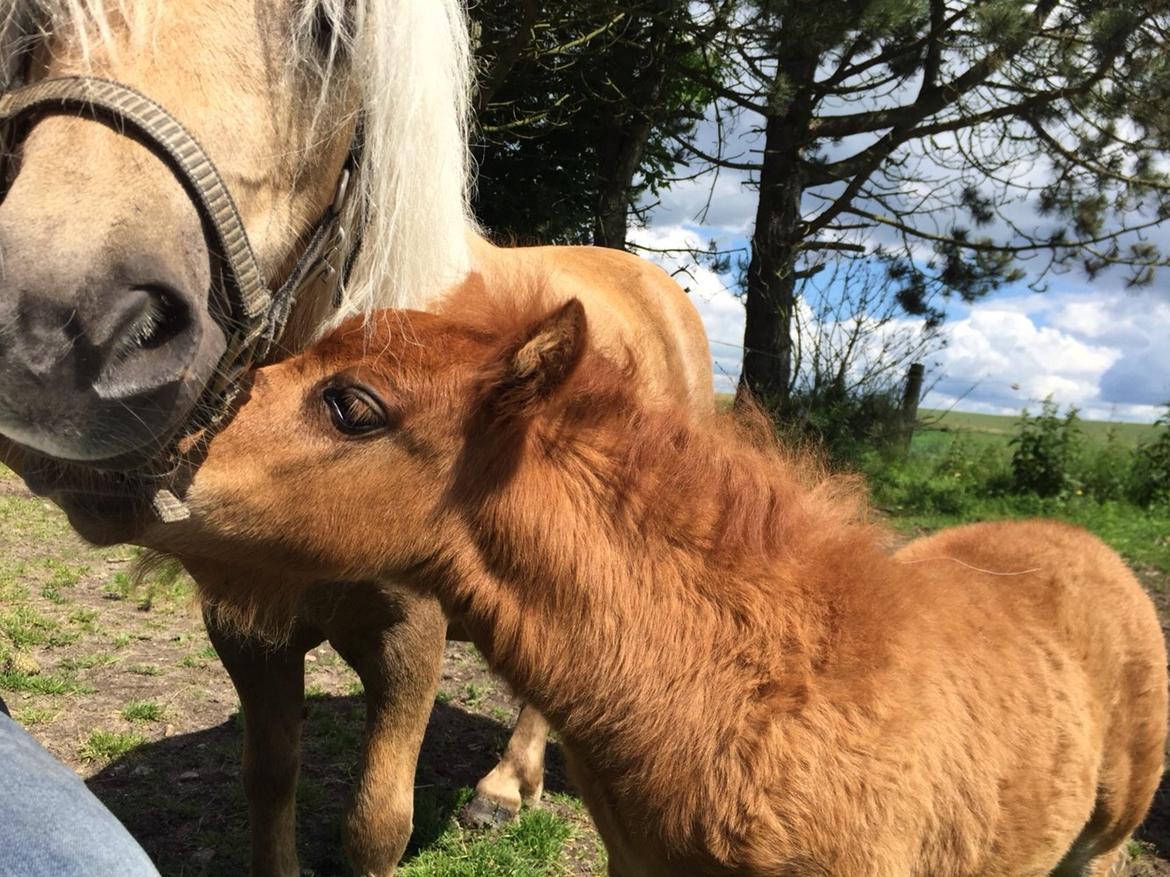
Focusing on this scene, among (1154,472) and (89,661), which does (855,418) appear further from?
(89,661)

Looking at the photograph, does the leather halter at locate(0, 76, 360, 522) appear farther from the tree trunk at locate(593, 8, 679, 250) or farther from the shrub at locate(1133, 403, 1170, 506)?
the shrub at locate(1133, 403, 1170, 506)

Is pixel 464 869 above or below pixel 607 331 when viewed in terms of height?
below

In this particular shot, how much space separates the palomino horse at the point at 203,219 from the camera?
1.51 meters

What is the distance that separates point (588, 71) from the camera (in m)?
9.05

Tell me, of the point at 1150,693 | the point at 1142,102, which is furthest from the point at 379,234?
the point at 1142,102

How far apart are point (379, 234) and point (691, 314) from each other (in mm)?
3786

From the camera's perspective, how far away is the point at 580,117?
9883 mm

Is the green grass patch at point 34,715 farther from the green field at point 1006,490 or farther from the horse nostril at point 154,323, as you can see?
the green field at point 1006,490

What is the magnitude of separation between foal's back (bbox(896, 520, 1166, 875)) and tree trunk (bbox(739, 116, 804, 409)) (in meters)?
6.46

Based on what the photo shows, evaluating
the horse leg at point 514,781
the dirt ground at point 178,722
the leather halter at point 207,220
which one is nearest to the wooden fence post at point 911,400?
the dirt ground at point 178,722

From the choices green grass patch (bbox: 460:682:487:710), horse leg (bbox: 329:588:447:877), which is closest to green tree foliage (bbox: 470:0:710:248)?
green grass patch (bbox: 460:682:487:710)

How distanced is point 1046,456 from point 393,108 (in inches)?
422

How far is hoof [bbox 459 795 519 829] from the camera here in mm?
4016

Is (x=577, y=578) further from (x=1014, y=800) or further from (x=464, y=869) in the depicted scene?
(x=464, y=869)
